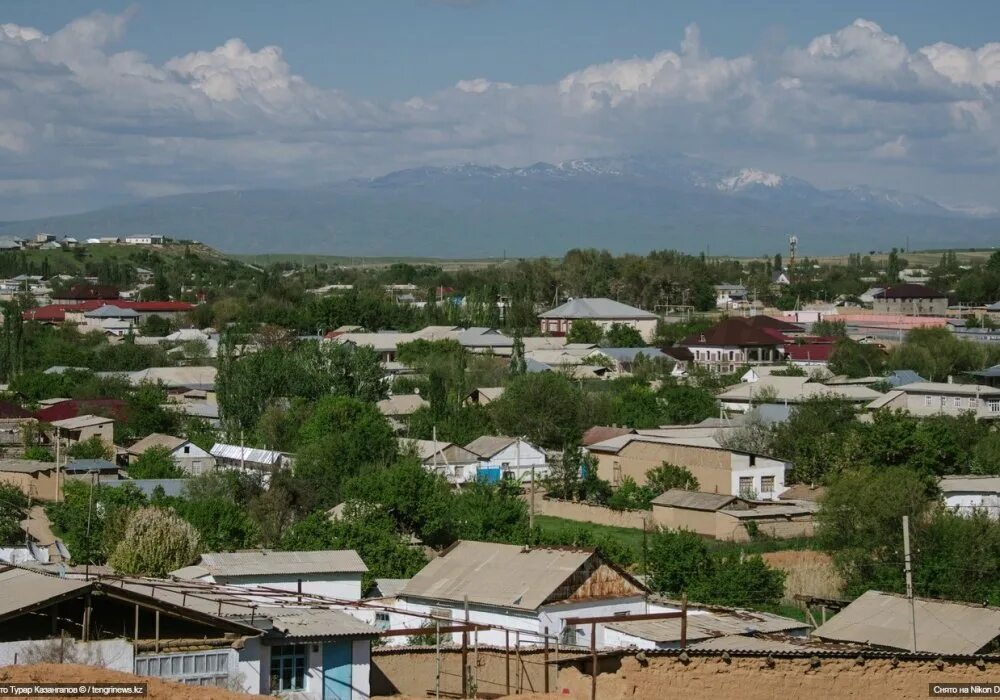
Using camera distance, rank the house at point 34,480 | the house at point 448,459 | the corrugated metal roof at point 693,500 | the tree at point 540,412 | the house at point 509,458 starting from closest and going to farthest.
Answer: the corrugated metal roof at point 693,500, the house at point 34,480, the house at point 448,459, the house at point 509,458, the tree at point 540,412

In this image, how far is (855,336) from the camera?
82.1 metres

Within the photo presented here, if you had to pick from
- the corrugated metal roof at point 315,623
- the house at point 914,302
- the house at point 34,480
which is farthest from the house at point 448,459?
the house at point 914,302

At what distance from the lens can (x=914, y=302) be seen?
101 m

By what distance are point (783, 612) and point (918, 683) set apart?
29.6ft

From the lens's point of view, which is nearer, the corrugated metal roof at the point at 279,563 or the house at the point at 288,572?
the house at the point at 288,572

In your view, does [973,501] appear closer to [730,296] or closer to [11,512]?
[11,512]

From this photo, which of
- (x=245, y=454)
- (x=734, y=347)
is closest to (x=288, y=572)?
(x=245, y=454)

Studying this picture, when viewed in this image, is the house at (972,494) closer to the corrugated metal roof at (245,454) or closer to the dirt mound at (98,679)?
the corrugated metal roof at (245,454)

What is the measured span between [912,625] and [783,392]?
117 ft

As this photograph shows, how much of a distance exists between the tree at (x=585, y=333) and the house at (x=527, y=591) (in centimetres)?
5909

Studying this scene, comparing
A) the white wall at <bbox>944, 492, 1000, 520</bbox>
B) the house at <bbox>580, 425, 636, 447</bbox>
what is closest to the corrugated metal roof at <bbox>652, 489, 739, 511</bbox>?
the white wall at <bbox>944, 492, 1000, 520</bbox>

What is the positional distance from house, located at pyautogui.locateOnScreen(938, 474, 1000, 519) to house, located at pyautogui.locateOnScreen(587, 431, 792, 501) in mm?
4530

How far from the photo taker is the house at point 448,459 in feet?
133

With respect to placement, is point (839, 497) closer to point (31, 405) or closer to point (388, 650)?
point (388, 650)
